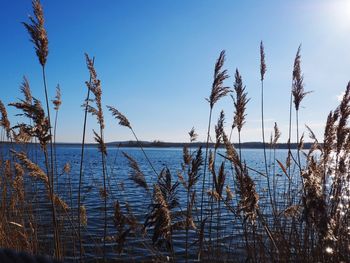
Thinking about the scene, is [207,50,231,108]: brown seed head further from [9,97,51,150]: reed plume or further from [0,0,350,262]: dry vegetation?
[9,97,51,150]: reed plume

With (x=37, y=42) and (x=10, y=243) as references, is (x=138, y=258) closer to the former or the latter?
(x=10, y=243)

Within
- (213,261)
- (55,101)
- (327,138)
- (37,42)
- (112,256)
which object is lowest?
(112,256)

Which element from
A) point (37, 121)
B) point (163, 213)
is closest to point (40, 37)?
point (37, 121)

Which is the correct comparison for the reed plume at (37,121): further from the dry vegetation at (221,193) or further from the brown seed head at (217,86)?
the brown seed head at (217,86)

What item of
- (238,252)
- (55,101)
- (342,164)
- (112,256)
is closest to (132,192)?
(112,256)

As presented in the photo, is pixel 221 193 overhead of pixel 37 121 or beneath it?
beneath

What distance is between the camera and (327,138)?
14.6 ft

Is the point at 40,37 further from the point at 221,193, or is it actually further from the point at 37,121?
the point at 221,193

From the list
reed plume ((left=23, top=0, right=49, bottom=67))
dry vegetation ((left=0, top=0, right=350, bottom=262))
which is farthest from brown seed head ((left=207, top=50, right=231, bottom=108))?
reed plume ((left=23, top=0, right=49, bottom=67))

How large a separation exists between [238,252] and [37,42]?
Result: 4.88m

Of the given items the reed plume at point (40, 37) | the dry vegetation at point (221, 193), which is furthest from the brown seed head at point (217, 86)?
the reed plume at point (40, 37)

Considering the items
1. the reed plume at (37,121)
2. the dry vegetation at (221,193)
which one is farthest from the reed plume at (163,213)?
the reed plume at (37,121)

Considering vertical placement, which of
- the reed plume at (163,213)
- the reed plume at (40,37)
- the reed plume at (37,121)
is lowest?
the reed plume at (163,213)

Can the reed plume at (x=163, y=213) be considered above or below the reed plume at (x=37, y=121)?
below
